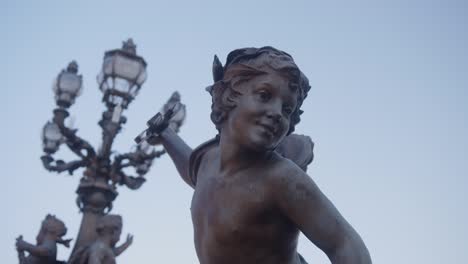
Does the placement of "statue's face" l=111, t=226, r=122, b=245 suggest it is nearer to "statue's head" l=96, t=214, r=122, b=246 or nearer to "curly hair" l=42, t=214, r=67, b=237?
"statue's head" l=96, t=214, r=122, b=246

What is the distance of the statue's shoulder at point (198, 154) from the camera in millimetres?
2523

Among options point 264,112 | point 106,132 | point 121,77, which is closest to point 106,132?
point 106,132

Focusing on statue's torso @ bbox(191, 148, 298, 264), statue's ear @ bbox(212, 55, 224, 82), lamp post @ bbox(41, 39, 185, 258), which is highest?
lamp post @ bbox(41, 39, 185, 258)

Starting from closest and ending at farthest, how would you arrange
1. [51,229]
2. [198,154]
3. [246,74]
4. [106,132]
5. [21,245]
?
[246,74] < [198,154] < [21,245] < [51,229] < [106,132]

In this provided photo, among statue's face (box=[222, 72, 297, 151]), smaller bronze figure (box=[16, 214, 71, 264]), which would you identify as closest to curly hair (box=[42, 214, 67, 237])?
smaller bronze figure (box=[16, 214, 71, 264])

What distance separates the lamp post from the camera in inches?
291

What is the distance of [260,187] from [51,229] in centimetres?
507

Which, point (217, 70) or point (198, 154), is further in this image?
point (198, 154)

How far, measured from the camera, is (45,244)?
6.47 m

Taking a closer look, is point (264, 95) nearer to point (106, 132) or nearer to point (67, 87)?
point (106, 132)

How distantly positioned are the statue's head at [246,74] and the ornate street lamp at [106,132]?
509 centimetres

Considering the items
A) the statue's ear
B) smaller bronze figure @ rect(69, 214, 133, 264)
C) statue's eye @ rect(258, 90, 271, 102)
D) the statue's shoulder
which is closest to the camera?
statue's eye @ rect(258, 90, 271, 102)

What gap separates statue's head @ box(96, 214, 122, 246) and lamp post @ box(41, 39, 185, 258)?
0.70 m

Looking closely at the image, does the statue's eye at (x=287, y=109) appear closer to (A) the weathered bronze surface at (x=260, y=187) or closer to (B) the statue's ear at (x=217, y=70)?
(A) the weathered bronze surface at (x=260, y=187)
